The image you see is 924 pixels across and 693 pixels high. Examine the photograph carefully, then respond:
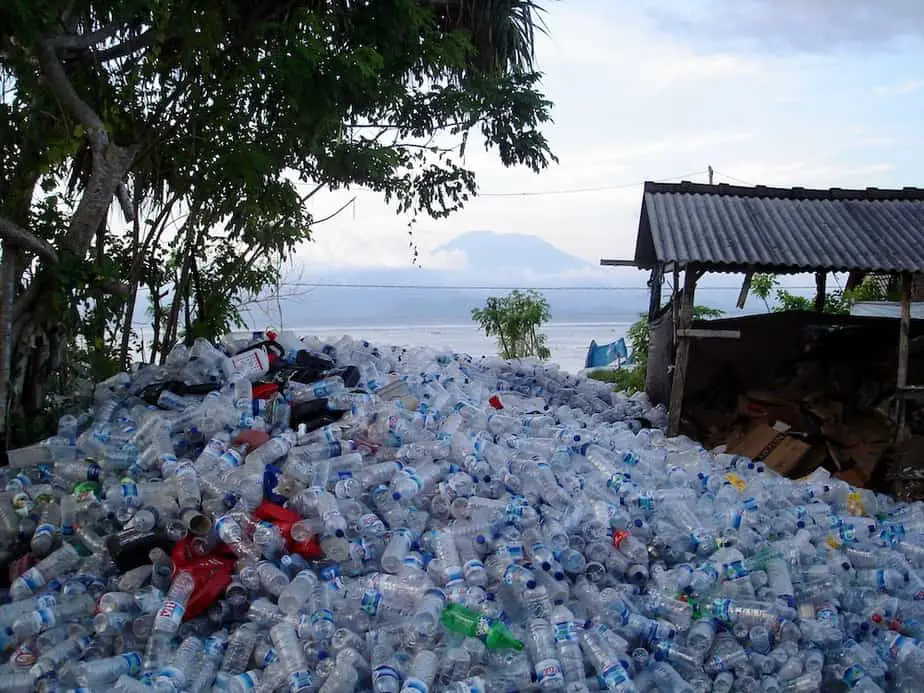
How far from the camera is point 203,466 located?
4188 millimetres

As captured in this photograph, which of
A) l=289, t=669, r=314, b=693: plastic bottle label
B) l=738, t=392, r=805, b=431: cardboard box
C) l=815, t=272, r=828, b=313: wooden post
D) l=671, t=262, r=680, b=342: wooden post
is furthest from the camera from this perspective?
l=815, t=272, r=828, b=313: wooden post

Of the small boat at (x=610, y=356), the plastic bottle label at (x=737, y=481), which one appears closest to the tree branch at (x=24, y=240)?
the plastic bottle label at (x=737, y=481)

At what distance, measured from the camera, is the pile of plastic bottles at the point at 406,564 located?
10.5 ft

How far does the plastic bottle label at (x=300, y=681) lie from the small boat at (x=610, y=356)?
10952mm

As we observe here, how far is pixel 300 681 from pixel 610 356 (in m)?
11.6

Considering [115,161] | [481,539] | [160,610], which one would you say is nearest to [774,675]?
[481,539]

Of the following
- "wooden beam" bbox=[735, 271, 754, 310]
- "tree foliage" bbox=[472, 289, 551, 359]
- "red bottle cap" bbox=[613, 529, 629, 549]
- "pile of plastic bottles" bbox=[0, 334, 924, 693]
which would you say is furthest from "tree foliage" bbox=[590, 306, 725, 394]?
"red bottle cap" bbox=[613, 529, 629, 549]

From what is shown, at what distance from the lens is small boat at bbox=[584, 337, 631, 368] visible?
13.6m

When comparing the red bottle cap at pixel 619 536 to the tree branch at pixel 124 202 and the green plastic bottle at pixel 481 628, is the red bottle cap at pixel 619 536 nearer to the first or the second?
the green plastic bottle at pixel 481 628

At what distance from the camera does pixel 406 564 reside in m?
3.58

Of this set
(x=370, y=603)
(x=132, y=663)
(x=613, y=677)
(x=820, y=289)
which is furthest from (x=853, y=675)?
(x=820, y=289)

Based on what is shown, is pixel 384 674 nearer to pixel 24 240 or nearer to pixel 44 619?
pixel 44 619

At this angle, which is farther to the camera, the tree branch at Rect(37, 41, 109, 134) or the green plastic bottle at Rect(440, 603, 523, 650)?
the tree branch at Rect(37, 41, 109, 134)

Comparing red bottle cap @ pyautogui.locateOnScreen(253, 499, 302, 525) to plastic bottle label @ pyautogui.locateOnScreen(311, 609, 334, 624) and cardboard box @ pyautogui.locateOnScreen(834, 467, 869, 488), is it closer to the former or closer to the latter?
plastic bottle label @ pyautogui.locateOnScreen(311, 609, 334, 624)
